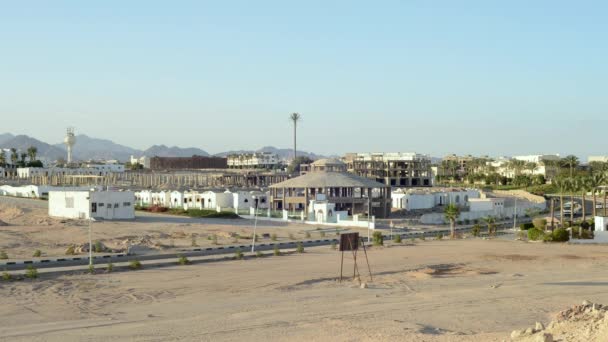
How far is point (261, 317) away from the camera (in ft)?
76.4

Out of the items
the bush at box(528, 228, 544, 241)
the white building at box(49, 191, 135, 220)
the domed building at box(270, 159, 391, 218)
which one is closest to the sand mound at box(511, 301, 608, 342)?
the bush at box(528, 228, 544, 241)

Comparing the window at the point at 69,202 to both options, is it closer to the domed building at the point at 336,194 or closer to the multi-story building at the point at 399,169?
the domed building at the point at 336,194

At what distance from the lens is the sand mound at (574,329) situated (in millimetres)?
16094

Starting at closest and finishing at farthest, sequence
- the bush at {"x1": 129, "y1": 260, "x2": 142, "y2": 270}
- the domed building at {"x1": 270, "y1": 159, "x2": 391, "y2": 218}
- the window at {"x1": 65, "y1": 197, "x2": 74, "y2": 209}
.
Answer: the bush at {"x1": 129, "y1": 260, "x2": 142, "y2": 270} < the window at {"x1": 65, "y1": 197, "x2": 74, "y2": 209} < the domed building at {"x1": 270, "y1": 159, "x2": 391, "y2": 218}

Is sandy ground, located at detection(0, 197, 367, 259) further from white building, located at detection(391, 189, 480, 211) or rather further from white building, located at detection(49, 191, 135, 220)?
white building, located at detection(391, 189, 480, 211)

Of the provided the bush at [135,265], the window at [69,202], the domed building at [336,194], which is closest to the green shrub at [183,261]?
the bush at [135,265]

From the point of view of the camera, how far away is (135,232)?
2124 inches

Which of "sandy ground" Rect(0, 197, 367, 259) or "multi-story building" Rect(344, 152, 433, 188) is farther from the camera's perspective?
"multi-story building" Rect(344, 152, 433, 188)

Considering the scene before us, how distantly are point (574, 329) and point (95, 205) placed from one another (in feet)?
168

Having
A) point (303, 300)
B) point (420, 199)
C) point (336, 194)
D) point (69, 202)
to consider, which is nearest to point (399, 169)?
point (420, 199)

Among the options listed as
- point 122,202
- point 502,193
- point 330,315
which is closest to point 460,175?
point 502,193

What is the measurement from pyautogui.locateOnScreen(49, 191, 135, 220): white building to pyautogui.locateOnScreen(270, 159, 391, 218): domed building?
2118cm

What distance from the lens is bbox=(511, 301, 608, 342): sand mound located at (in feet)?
52.8

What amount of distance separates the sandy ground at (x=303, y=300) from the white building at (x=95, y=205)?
27.0 meters
